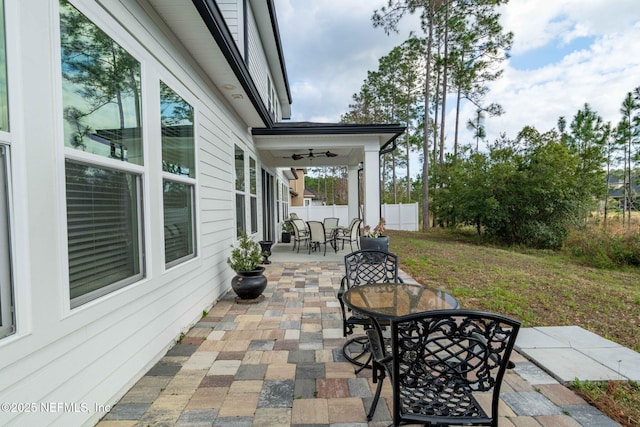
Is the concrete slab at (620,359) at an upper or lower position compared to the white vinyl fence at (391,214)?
lower

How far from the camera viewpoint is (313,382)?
213 centimetres

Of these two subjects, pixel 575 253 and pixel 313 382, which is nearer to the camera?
pixel 313 382

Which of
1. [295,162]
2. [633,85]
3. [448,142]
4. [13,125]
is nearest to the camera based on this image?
[13,125]

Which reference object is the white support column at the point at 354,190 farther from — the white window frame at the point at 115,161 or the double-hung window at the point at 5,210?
the double-hung window at the point at 5,210

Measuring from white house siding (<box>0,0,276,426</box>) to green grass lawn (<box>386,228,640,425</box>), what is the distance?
10.1 ft

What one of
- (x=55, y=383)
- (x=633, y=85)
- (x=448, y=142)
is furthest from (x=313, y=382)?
(x=633, y=85)

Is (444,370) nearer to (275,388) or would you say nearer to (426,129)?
(275,388)

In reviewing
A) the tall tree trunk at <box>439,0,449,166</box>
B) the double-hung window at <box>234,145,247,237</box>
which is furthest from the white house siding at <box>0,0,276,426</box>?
the tall tree trunk at <box>439,0,449,166</box>

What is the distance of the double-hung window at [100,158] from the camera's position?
1.64 metres

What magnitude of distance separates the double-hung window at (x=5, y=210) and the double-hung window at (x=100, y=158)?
33 cm

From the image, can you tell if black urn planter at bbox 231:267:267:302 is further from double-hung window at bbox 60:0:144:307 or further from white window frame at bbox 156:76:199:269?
double-hung window at bbox 60:0:144:307

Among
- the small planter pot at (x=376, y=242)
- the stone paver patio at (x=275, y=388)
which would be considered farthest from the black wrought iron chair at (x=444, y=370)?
the small planter pot at (x=376, y=242)

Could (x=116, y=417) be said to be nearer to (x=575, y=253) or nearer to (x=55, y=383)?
(x=55, y=383)

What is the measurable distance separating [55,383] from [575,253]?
10756 mm
